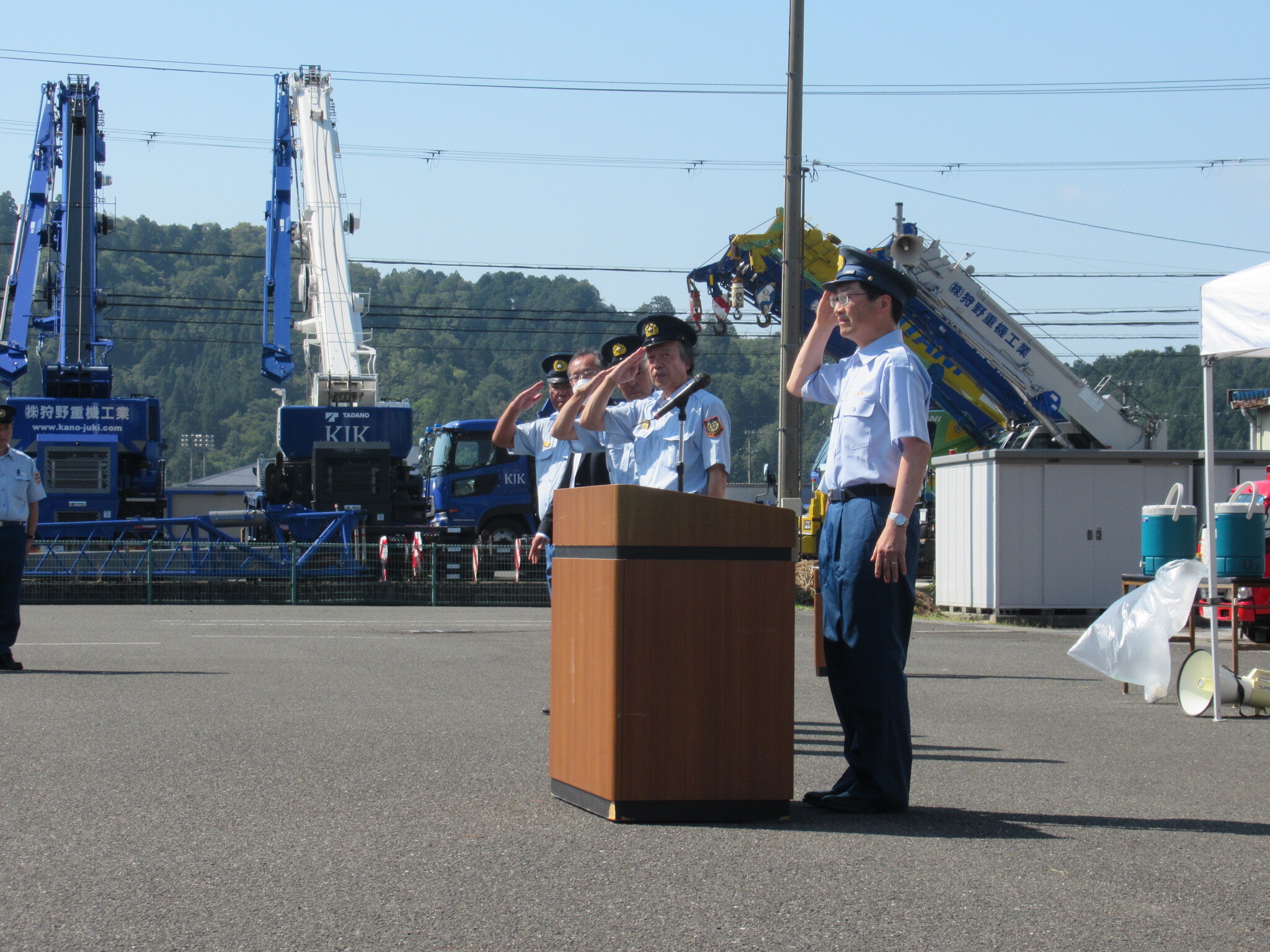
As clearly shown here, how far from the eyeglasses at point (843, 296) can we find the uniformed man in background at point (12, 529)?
21.1 ft

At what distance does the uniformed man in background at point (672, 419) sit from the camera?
5660 millimetres

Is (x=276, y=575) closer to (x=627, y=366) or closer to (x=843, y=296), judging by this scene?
(x=627, y=366)

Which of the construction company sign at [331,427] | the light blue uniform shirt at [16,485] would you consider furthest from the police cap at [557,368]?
the construction company sign at [331,427]

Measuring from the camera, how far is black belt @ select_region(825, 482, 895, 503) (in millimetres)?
4676

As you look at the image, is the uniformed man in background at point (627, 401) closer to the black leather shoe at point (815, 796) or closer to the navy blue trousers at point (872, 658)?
the navy blue trousers at point (872, 658)

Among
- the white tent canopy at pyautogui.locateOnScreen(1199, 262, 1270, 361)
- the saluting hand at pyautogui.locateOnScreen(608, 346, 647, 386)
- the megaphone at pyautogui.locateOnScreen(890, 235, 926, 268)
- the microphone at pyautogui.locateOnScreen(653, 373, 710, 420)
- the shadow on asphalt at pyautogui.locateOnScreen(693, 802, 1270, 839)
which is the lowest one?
the shadow on asphalt at pyautogui.locateOnScreen(693, 802, 1270, 839)

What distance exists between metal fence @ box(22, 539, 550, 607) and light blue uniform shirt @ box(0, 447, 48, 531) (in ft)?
31.8

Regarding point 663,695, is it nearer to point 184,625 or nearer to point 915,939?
point 915,939

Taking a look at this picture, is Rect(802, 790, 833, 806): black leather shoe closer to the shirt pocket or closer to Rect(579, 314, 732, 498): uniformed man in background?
the shirt pocket

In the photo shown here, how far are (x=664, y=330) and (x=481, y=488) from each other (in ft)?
73.0

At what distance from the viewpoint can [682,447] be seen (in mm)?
5652

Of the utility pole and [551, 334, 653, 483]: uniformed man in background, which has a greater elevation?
the utility pole

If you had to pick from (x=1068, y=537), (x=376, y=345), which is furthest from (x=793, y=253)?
(x=376, y=345)

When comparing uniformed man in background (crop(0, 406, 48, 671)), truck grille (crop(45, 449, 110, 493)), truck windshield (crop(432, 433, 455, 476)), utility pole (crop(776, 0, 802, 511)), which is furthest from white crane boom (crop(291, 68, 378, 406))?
uniformed man in background (crop(0, 406, 48, 671))
